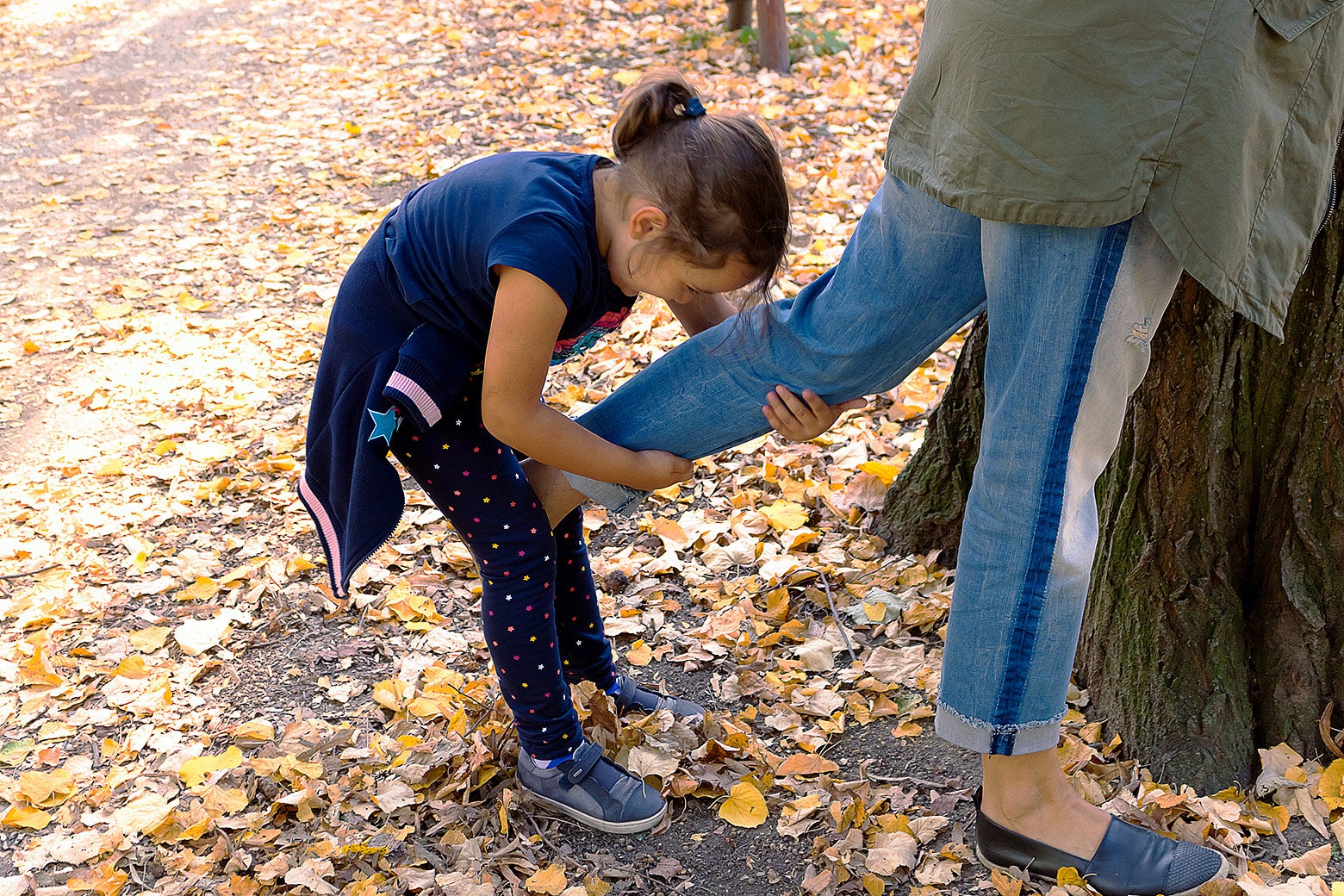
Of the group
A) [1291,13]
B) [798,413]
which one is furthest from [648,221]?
[1291,13]

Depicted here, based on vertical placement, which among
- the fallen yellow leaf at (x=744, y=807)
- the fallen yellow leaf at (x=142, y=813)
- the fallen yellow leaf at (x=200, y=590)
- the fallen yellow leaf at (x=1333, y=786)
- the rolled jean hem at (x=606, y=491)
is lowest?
the fallen yellow leaf at (x=200, y=590)

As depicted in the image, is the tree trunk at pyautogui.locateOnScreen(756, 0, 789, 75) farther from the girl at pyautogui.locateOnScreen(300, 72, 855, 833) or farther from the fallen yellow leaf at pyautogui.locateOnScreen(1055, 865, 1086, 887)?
the fallen yellow leaf at pyautogui.locateOnScreen(1055, 865, 1086, 887)

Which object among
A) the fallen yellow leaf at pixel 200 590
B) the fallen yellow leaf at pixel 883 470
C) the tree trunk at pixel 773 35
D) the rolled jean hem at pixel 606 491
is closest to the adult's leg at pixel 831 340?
the rolled jean hem at pixel 606 491

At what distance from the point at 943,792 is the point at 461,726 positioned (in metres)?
0.94

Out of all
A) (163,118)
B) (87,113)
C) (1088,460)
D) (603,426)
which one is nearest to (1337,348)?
(1088,460)

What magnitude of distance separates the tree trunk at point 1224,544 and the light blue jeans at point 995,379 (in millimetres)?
355

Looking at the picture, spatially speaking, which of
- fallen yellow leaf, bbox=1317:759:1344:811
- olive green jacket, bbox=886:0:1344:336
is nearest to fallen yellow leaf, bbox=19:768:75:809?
olive green jacket, bbox=886:0:1344:336

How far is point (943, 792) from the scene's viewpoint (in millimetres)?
2004

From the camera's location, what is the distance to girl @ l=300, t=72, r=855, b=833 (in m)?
1.63

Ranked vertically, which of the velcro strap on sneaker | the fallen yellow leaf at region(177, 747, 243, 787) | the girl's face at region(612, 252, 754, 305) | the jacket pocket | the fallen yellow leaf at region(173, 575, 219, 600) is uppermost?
the jacket pocket

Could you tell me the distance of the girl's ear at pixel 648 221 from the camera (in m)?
1.65

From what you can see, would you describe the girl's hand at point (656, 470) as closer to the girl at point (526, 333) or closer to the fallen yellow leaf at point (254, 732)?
the girl at point (526, 333)

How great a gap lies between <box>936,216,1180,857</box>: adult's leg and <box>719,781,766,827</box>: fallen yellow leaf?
0.42 meters

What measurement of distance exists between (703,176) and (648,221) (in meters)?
0.11
